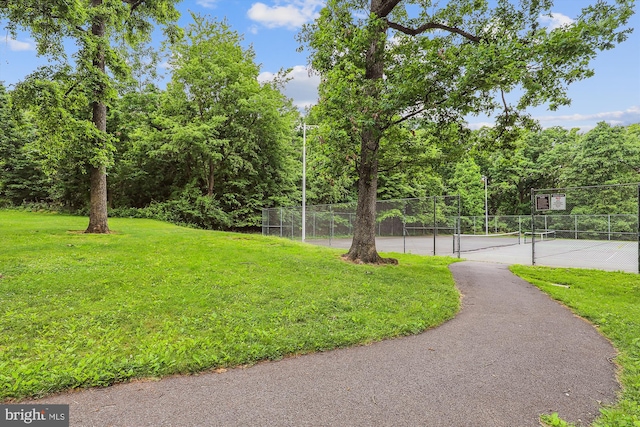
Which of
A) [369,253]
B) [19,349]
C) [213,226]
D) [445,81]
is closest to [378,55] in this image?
[445,81]

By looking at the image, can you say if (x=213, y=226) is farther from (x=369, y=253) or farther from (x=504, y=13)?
(x=504, y=13)

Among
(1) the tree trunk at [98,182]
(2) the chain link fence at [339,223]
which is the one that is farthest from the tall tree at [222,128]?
(1) the tree trunk at [98,182]

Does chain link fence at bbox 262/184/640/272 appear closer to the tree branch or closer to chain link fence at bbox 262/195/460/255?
chain link fence at bbox 262/195/460/255

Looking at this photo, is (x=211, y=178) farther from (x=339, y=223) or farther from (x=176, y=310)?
(x=176, y=310)

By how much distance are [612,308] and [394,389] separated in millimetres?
5292

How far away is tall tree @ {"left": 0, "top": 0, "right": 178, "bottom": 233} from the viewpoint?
8086 mm

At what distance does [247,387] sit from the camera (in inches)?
117

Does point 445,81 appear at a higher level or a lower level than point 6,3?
lower

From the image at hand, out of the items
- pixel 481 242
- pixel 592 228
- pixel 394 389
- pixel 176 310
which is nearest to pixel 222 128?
pixel 481 242

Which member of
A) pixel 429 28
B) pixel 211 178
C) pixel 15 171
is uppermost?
pixel 429 28

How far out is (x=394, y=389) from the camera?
9.84ft

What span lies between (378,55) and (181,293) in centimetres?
733

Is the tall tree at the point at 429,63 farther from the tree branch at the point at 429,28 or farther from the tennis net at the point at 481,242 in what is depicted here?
the tennis net at the point at 481,242

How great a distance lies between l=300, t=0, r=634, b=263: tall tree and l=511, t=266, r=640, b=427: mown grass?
4.32 m
